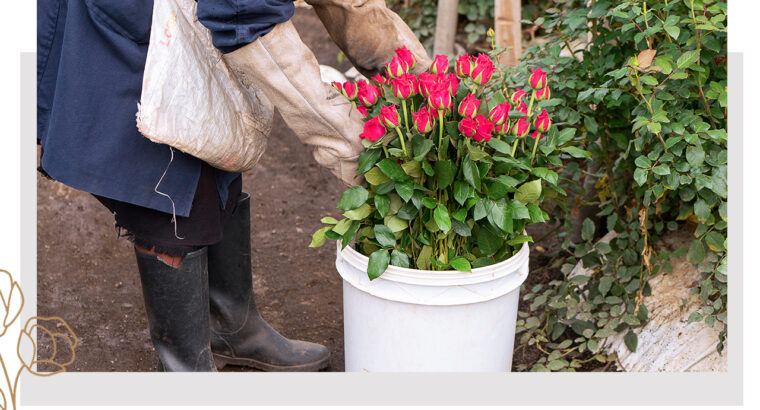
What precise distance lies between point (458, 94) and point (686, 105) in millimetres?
720

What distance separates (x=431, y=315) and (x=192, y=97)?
2.36ft

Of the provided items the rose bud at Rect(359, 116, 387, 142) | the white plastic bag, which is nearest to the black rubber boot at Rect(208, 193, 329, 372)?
the white plastic bag

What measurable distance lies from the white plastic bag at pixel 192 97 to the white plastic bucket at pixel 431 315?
38 cm

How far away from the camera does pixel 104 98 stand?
1.75m

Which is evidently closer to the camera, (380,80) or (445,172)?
(445,172)

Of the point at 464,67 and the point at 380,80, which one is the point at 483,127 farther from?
the point at 380,80

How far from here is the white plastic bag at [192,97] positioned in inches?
65.5

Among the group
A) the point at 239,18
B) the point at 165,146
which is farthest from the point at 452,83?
the point at 165,146

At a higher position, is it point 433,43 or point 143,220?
point 143,220

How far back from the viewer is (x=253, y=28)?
63.9 inches

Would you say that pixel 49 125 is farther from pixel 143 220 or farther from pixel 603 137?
pixel 603 137

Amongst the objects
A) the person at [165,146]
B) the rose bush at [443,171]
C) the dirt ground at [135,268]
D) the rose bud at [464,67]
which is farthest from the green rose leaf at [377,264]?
the dirt ground at [135,268]

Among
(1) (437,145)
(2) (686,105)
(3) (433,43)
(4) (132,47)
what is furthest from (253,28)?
(3) (433,43)

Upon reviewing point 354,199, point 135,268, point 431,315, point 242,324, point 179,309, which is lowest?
point 135,268
